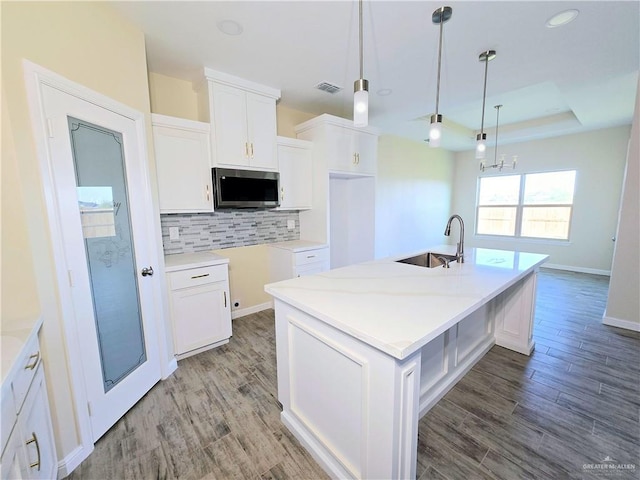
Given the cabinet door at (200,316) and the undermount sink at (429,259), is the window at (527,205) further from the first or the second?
the cabinet door at (200,316)

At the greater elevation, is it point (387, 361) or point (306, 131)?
point (306, 131)

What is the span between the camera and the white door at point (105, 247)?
1459 millimetres

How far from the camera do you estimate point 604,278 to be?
4832mm

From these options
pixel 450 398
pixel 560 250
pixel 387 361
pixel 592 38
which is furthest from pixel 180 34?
pixel 560 250

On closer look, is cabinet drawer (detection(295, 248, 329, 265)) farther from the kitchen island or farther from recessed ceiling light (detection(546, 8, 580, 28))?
recessed ceiling light (detection(546, 8, 580, 28))

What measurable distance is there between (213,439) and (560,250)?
6889 mm

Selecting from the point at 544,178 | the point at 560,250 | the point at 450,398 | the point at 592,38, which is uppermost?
the point at 592,38

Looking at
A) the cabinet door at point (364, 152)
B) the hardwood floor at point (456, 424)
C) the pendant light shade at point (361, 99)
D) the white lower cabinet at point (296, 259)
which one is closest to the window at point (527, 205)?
the hardwood floor at point (456, 424)

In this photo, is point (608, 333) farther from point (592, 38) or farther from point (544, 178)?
point (544, 178)

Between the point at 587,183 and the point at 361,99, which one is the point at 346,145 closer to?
the point at 361,99

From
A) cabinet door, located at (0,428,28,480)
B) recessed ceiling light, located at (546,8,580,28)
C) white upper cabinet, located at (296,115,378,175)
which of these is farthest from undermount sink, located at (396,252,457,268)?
cabinet door, located at (0,428,28,480)

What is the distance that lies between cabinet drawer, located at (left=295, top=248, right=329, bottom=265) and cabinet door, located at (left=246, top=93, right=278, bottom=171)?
105cm

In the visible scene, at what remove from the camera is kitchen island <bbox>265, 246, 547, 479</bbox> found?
3.49ft

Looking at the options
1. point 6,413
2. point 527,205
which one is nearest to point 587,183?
point 527,205
